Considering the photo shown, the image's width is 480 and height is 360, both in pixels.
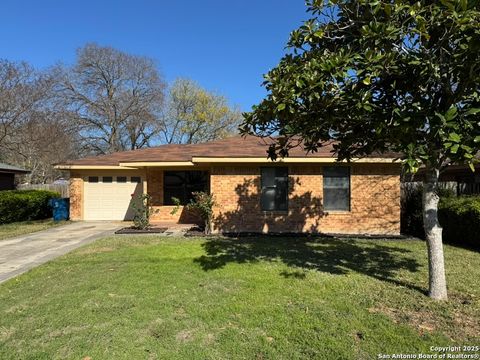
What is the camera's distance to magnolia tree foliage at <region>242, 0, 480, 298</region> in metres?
4.10

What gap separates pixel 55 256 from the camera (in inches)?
353

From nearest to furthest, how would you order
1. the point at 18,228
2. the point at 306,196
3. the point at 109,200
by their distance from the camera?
the point at 306,196 < the point at 18,228 < the point at 109,200

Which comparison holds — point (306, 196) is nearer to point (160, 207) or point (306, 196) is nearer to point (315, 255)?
point (315, 255)

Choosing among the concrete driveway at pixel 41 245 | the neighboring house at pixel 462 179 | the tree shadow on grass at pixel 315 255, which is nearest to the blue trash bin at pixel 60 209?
the concrete driveway at pixel 41 245

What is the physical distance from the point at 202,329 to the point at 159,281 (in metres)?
2.25

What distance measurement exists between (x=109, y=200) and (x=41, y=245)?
6.84 metres

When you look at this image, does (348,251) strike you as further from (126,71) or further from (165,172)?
(126,71)

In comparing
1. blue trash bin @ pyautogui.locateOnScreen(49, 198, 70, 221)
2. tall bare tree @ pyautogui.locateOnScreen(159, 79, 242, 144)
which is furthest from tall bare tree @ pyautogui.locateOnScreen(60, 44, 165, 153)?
blue trash bin @ pyautogui.locateOnScreen(49, 198, 70, 221)

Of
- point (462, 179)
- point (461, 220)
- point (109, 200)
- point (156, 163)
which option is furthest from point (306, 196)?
point (462, 179)

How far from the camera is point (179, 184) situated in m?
15.5

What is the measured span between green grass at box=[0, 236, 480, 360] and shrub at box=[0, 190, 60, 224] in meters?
9.83

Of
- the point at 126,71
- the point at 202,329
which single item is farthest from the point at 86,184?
the point at 126,71

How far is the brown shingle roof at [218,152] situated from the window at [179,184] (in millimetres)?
830

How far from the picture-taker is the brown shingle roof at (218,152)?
473 inches
